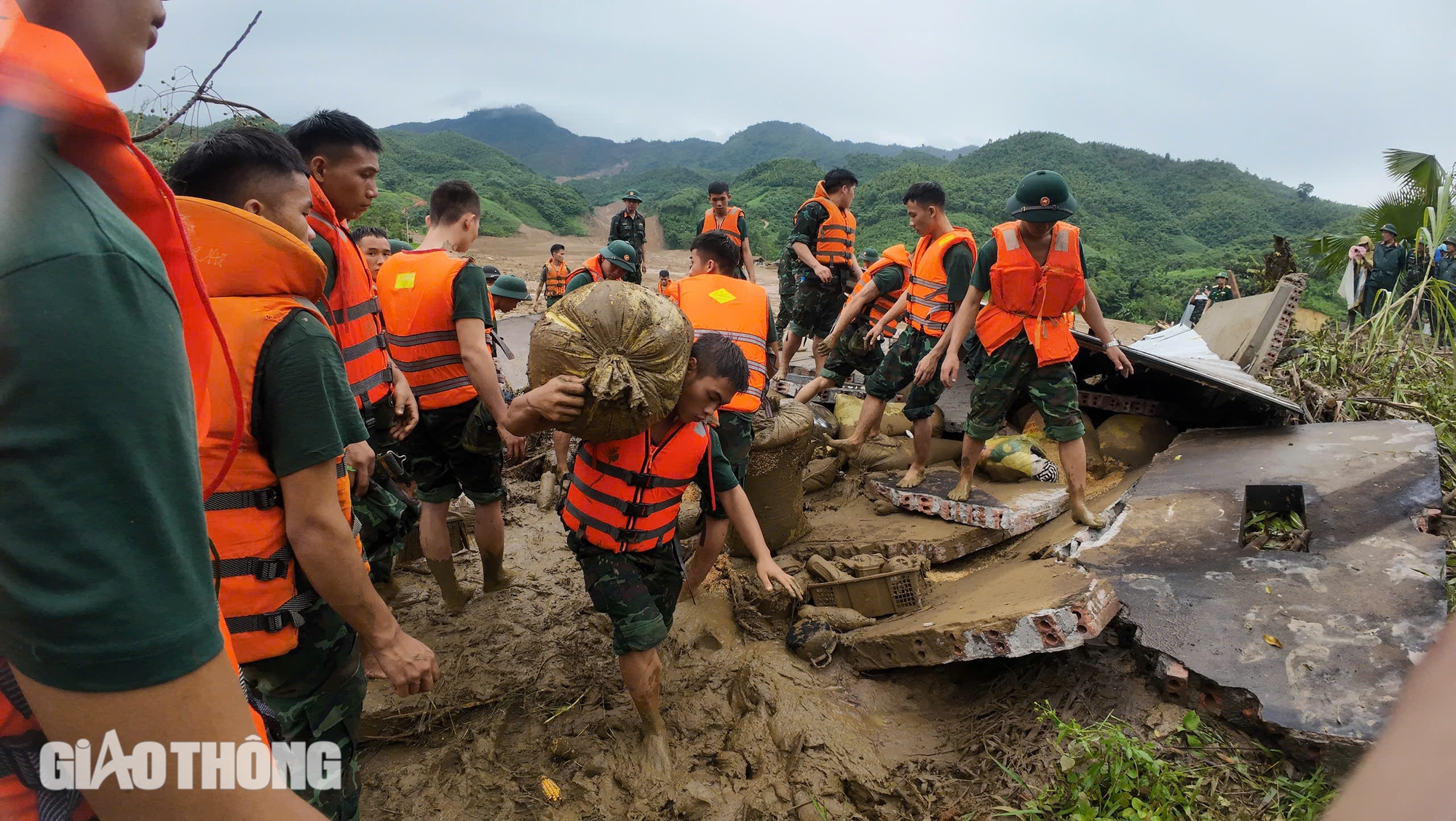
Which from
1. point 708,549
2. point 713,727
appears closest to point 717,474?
point 708,549

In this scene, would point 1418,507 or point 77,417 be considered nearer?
point 77,417

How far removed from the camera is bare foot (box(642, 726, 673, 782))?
9.25 ft

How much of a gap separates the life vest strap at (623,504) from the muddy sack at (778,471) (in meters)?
1.56

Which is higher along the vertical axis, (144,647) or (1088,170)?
(1088,170)

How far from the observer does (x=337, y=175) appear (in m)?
3.01

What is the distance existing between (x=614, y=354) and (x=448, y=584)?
2.37 metres

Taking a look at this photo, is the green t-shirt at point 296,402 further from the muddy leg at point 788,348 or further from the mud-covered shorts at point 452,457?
the muddy leg at point 788,348

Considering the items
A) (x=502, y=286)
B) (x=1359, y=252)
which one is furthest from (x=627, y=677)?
(x=1359, y=252)

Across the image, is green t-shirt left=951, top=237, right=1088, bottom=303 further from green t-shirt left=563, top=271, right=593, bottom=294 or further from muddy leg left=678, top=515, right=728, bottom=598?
green t-shirt left=563, top=271, right=593, bottom=294

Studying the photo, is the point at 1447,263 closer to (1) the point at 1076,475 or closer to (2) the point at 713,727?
(1) the point at 1076,475

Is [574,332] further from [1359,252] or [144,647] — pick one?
[1359,252]

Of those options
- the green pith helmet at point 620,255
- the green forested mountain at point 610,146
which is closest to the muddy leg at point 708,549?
the green pith helmet at point 620,255

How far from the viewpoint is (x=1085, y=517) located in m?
4.29

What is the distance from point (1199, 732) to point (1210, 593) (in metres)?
0.78
